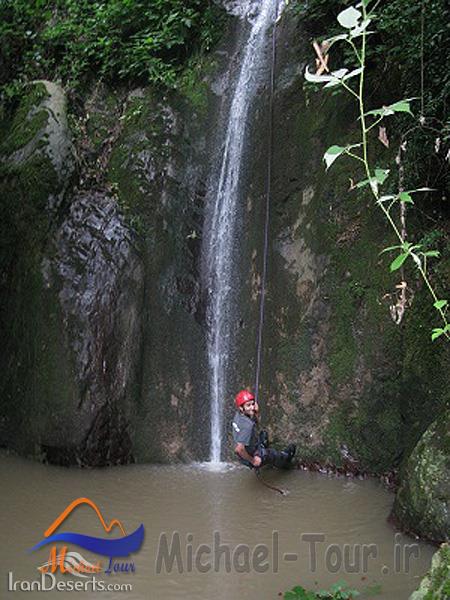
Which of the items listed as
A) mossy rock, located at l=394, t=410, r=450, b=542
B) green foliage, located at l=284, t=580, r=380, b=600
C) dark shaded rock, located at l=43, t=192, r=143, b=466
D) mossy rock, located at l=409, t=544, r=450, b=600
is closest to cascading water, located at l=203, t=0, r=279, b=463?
dark shaded rock, located at l=43, t=192, r=143, b=466

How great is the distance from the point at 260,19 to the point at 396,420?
18.0 feet

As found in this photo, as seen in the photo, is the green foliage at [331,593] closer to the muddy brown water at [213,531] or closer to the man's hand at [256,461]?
the muddy brown water at [213,531]

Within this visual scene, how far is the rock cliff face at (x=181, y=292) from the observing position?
6.53 m

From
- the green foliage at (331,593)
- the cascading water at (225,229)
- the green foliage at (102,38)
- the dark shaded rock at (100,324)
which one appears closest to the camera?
the green foliage at (331,593)

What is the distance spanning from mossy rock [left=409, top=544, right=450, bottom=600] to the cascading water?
13.6 feet

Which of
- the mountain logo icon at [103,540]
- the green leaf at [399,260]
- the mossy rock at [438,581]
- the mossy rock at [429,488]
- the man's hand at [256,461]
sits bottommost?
the man's hand at [256,461]

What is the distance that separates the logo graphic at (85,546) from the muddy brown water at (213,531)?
0.05m

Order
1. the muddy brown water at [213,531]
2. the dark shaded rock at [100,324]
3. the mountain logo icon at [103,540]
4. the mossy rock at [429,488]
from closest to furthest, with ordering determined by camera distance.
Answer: the muddy brown water at [213,531], the mossy rock at [429,488], the mountain logo icon at [103,540], the dark shaded rock at [100,324]

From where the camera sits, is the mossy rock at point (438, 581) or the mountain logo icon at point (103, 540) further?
the mountain logo icon at point (103, 540)

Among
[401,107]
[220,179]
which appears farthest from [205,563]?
[220,179]

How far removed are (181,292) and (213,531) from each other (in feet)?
10.1

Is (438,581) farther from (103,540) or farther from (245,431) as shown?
(245,431)

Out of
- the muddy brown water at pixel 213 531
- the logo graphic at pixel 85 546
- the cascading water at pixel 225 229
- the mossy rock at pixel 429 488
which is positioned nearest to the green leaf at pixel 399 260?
the muddy brown water at pixel 213 531

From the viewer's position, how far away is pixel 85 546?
5156 millimetres
